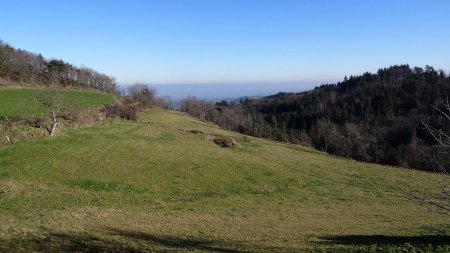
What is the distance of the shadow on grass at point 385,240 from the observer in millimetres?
16780

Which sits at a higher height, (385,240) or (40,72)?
(40,72)

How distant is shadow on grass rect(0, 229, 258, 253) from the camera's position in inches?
539

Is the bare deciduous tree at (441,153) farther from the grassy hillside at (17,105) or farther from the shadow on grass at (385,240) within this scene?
the grassy hillside at (17,105)

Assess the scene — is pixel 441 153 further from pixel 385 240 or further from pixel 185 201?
pixel 185 201

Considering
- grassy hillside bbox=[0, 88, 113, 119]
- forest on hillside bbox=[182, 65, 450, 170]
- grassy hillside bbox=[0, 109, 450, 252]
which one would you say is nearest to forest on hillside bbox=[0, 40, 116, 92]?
grassy hillside bbox=[0, 88, 113, 119]

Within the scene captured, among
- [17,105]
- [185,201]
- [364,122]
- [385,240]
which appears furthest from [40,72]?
[364,122]

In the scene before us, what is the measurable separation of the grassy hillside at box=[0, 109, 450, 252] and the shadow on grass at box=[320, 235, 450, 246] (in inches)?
1.8

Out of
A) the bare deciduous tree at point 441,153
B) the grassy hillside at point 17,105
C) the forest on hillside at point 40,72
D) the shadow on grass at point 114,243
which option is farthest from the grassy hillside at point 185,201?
the forest on hillside at point 40,72

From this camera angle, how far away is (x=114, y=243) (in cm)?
1515

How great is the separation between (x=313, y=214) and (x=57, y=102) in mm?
30228

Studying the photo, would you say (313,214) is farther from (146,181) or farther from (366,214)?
(146,181)

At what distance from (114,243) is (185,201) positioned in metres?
12.3

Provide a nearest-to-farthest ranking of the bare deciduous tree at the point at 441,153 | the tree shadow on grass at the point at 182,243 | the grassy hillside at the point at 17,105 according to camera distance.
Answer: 1. the bare deciduous tree at the point at 441,153
2. the tree shadow on grass at the point at 182,243
3. the grassy hillside at the point at 17,105

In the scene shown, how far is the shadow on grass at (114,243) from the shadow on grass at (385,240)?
192 inches
